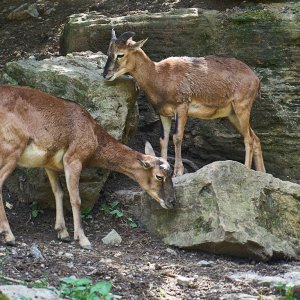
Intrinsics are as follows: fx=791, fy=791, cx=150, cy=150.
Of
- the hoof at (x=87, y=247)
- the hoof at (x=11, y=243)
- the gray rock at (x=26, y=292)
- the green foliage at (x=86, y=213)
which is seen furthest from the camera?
the green foliage at (x=86, y=213)

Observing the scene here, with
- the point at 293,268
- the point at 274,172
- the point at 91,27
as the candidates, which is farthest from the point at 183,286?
the point at 91,27

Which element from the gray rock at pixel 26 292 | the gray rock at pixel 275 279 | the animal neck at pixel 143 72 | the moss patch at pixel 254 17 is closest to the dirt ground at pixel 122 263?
the gray rock at pixel 275 279

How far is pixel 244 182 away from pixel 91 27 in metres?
4.40

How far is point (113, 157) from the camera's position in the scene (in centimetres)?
1084

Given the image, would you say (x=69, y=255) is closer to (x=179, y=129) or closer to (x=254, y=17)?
(x=179, y=129)

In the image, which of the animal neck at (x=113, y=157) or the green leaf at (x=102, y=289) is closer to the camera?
the green leaf at (x=102, y=289)

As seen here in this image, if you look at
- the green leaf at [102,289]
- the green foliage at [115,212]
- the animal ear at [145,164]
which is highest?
the green leaf at [102,289]

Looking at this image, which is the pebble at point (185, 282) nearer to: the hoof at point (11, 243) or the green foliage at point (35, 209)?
the hoof at point (11, 243)

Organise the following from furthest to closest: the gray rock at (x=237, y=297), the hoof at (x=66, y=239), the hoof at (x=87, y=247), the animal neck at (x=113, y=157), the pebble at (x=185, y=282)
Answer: the animal neck at (x=113, y=157), the hoof at (x=66, y=239), the hoof at (x=87, y=247), the pebble at (x=185, y=282), the gray rock at (x=237, y=297)

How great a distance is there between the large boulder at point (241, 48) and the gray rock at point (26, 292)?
21.4 ft

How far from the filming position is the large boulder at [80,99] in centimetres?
1119

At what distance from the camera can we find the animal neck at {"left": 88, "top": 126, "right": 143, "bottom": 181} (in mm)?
10797

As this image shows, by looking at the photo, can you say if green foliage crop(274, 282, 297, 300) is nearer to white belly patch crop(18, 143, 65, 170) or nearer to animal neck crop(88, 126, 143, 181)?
animal neck crop(88, 126, 143, 181)

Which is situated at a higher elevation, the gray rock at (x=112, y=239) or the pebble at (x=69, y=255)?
the pebble at (x=69, y=255)
